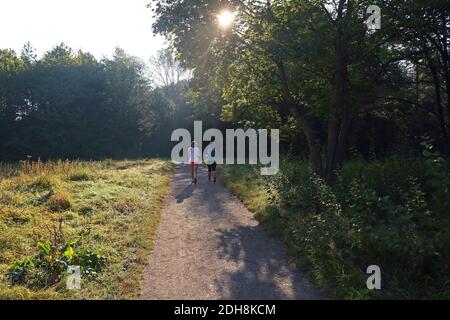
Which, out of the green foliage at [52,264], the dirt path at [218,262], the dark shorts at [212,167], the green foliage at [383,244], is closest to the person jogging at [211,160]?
the dark shorts at [212,167]

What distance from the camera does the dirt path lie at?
18.5 feet

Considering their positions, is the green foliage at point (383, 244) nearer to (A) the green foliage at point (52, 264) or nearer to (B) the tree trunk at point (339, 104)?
(A) the green foliage at point (52, 264)

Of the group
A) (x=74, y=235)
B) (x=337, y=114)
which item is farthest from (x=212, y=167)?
(x=74, y=235)

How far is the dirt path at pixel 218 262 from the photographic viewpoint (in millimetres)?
5633

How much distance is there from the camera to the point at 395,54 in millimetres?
13172

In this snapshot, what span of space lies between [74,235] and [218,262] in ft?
11.0

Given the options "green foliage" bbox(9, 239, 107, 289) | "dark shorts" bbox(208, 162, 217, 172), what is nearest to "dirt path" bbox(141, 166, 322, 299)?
"green foliage" bbox(9, 239, 107, 289)

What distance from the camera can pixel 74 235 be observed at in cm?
812

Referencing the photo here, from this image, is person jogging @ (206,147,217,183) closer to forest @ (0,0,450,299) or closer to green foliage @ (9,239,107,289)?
forest @ (0,0,450,299)

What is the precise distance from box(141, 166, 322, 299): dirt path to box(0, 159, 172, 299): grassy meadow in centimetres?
36

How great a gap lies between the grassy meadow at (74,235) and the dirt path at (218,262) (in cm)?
36

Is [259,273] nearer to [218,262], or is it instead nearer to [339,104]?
[218,262]

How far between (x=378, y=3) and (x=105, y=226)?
986cm
